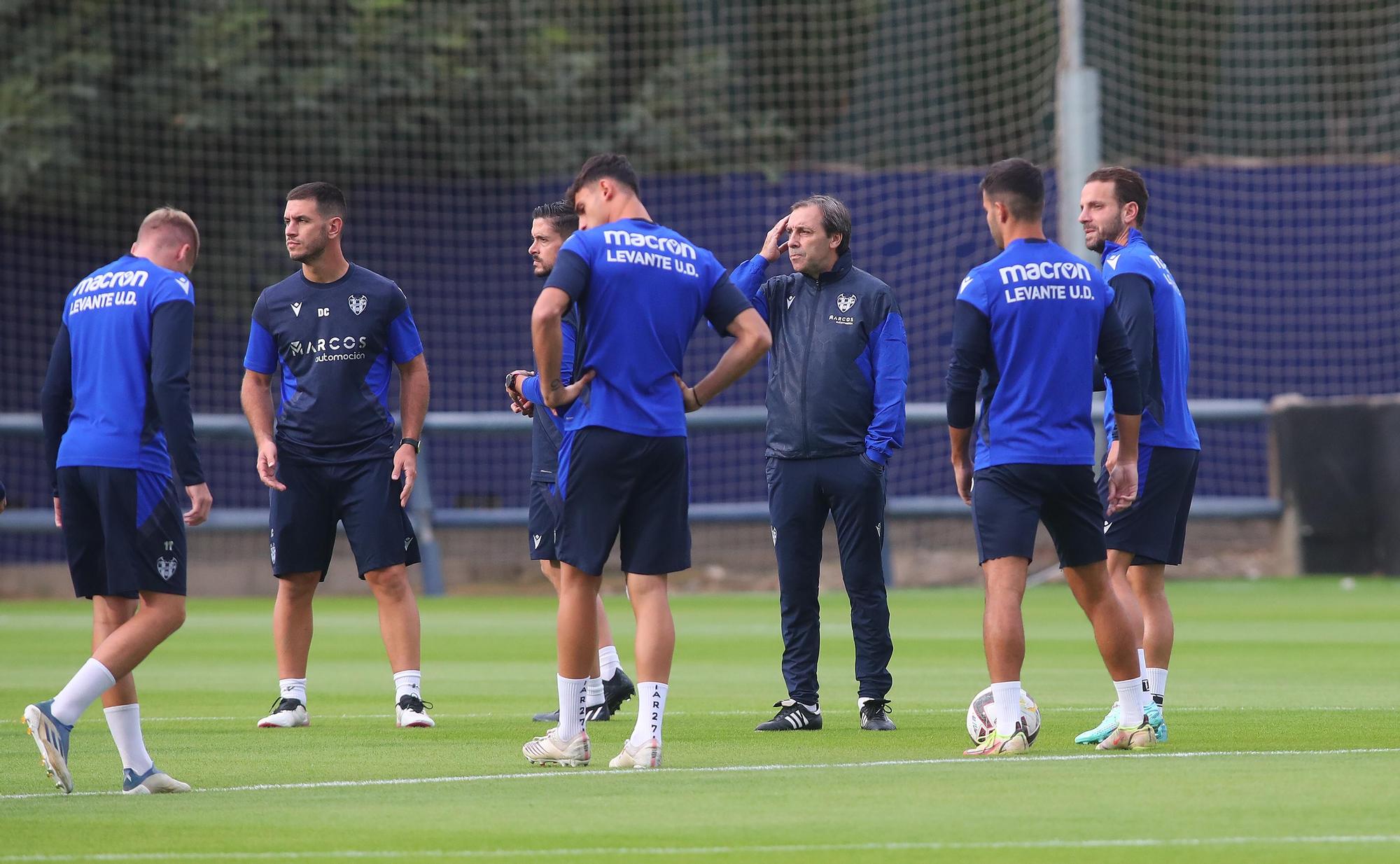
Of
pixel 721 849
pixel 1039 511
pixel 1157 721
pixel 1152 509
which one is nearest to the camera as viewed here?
pixel 721 849

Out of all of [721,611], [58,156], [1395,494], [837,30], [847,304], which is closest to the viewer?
[847,304]

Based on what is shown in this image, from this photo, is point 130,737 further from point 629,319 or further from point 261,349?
point 261,349

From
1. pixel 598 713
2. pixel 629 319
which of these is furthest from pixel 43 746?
pixel 598 713

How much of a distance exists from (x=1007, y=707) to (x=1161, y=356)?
5.79 feet

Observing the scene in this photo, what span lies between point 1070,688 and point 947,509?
31.4 feet

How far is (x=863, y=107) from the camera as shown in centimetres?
2319

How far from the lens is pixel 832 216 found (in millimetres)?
8852

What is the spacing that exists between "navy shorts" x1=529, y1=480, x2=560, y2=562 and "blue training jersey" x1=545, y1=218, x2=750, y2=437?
8.40 feet

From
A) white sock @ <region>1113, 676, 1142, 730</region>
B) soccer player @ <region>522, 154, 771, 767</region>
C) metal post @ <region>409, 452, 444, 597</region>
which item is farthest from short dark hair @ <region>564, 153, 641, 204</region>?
metal post @ <region>409, 452, 444, 597</region>

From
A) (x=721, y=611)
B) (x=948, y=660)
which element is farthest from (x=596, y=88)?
(x=948, y=660)

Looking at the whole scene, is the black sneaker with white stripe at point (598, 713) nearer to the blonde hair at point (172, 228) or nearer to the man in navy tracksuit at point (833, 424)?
the man in navy tracksuit at point (833, 424)

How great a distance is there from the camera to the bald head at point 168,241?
23.7 feet

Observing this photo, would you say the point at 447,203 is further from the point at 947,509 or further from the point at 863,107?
the point at 947,509

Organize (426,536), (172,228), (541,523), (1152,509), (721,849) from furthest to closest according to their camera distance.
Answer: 1. (426,536)
2. (541,523)
3. (1152,509)
4. (172,228)
5. (721,849)
